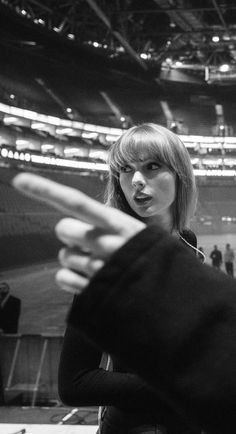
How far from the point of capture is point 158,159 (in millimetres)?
1206

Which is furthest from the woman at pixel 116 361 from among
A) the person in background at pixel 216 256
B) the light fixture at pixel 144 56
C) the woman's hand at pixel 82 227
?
the light fixture at pixel 144 56

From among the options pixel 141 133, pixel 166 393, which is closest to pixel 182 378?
pixel 166 393

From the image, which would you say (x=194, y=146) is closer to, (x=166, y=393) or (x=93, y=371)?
(x=93, y=371)

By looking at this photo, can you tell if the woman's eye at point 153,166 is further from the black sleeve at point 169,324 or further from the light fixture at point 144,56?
the light fixture at point 144,56

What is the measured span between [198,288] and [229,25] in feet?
32.2

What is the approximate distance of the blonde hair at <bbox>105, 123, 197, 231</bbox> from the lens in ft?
4.00

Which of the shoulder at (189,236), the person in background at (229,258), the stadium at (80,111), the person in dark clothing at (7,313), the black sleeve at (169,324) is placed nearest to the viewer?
the black sleeve at (169,324)

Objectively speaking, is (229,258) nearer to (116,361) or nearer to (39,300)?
(39,300)

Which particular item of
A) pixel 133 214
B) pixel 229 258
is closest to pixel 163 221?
pixel 133 214

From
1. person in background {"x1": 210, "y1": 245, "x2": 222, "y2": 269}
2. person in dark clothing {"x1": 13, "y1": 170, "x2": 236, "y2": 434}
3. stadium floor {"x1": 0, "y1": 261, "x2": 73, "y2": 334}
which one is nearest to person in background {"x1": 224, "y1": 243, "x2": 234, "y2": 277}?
person in background {"x1": 210, "y1": 245, "x2": 222, "y2": 269}

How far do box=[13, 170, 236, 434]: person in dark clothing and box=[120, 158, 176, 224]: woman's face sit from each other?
72cm

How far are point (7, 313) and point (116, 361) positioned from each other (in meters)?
5.73

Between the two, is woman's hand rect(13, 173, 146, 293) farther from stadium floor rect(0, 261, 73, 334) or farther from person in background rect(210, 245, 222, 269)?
person in background rect(210, 245, 222, 269)

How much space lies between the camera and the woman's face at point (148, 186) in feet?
3.80
